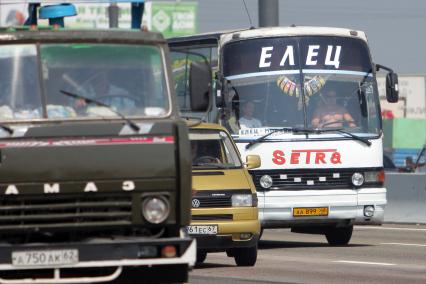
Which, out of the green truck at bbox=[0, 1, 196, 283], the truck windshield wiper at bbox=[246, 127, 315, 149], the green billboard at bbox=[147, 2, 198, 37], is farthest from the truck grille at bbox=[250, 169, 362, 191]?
the green billboard at bbox=[147, 2, 198, 37]

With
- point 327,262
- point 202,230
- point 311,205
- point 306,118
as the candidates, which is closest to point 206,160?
point 202,230

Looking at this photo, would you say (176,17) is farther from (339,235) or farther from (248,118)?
(248,118)

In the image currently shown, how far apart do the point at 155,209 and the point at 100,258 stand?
61 centimetres

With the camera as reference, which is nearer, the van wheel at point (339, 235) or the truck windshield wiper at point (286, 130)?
the truck windshield wiper at point (286, 130)

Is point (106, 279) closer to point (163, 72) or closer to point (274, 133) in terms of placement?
point (163, 72)

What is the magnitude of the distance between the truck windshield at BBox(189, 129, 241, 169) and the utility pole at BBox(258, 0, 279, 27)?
11419 millimetres

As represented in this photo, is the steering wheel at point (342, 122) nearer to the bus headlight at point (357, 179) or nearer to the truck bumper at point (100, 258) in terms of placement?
the bus headlight at point (357, 179)

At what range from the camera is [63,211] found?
10664 millimetres

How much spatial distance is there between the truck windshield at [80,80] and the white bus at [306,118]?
8644 millimetres

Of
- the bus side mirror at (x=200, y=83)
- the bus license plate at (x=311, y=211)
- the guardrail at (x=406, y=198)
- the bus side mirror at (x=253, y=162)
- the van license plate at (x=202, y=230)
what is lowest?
the guardrail at (x=406, y=198)

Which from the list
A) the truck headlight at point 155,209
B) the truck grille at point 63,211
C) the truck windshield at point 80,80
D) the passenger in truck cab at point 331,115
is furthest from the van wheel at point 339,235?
the truck grille at point 63,211

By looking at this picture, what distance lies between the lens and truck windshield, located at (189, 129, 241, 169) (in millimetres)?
17641

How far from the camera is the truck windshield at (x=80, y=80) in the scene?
1103cm

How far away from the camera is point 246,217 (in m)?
16.8
